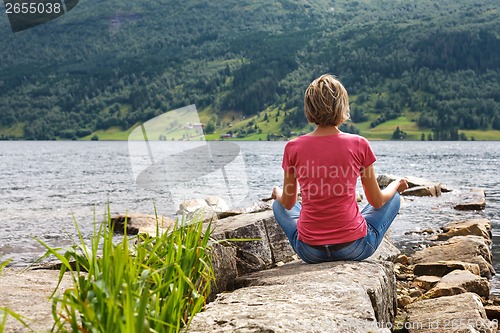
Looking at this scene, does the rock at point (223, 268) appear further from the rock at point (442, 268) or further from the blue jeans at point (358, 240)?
the rock at point (442, 268)

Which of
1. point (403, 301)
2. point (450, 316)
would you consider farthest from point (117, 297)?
point (403, 301)

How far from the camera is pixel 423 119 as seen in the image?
184750mm

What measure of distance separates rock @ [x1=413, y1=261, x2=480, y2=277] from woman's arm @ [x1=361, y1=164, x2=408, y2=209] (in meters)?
5.39

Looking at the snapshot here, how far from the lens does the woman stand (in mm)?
6832

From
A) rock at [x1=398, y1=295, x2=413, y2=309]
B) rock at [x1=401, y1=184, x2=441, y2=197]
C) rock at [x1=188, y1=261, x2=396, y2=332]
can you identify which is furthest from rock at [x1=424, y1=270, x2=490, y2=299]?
rock at [x1=401, y1=184, x2=441, y2=197]

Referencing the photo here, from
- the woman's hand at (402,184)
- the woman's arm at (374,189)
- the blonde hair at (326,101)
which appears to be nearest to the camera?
the blonde hair at (326,101)

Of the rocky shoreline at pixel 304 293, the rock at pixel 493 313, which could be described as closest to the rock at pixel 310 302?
the rocky shoreline at pixel 304 293

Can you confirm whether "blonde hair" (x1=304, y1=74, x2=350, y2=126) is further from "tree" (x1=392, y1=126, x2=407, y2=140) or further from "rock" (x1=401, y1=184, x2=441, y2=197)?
"tree" (x1=392, y1=126, x2=407, y2=140)

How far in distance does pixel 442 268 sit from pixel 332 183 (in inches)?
250

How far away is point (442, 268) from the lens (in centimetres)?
1223

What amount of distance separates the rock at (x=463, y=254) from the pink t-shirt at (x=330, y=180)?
7177mm

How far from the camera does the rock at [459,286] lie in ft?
32.5

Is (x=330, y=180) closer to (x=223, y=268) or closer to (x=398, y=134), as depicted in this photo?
(x=223, y=268)

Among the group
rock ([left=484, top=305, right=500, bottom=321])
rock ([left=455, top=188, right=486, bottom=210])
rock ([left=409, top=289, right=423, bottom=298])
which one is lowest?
rock ([left=455, top=188, right=486, bottom=210])
